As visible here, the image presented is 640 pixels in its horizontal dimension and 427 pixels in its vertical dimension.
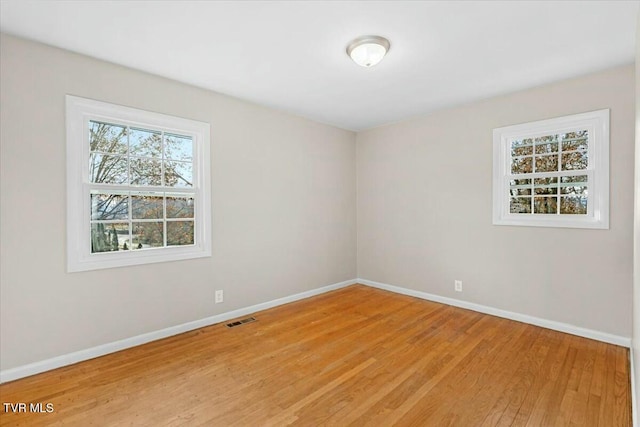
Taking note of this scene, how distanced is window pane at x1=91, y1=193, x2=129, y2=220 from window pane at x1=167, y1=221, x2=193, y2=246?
0.42 meters

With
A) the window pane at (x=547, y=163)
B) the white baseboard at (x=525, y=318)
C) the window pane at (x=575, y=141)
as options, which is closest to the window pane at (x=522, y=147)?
the window pane at (x=547, y=163)

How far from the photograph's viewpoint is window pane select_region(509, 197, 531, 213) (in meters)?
3.36

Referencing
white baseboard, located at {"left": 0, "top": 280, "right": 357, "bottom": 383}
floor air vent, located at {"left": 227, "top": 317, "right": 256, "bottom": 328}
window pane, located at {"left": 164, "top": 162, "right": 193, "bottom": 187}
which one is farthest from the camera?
floor air vent, located at {"left": 227, "top": 317, "right": 256, "bottom": 328}

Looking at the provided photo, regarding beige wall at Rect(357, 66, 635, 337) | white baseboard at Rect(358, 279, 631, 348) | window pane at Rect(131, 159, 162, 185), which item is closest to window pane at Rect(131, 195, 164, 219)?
window pane at Rect(131, 159, 162, 185)

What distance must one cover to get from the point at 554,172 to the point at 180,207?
3.94 metres

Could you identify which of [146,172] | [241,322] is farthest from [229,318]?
[146,172]

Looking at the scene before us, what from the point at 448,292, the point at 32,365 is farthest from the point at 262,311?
the point at 448,292

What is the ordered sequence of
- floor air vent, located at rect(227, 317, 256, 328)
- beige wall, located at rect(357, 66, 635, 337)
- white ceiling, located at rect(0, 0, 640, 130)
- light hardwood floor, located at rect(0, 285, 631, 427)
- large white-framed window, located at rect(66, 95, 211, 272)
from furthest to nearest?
floor air vent, located at rect(227, 317, 256, 328) → beige wall, located at rect(357, 66, 635, 337) → large white-framed window, located at rect(66, 95, 211, 272) → white ceiling, located at rect(0, 0, 640, 130) → light hardwood floor, located at rect(0, 285, 631, 427)

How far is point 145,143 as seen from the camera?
2961mm

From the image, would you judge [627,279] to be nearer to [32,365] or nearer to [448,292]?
[448,292]

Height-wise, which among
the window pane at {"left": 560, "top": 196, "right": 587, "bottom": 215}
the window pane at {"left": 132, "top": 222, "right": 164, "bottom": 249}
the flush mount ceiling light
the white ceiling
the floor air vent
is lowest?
the floor air vent

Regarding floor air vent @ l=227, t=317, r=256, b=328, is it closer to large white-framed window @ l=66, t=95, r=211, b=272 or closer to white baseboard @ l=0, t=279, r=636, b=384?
white baseboard @ l=0, t=279, r=636, b=384

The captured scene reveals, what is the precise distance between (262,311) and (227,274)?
669mm

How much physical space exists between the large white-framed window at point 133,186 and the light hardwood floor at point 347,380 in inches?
35.9
